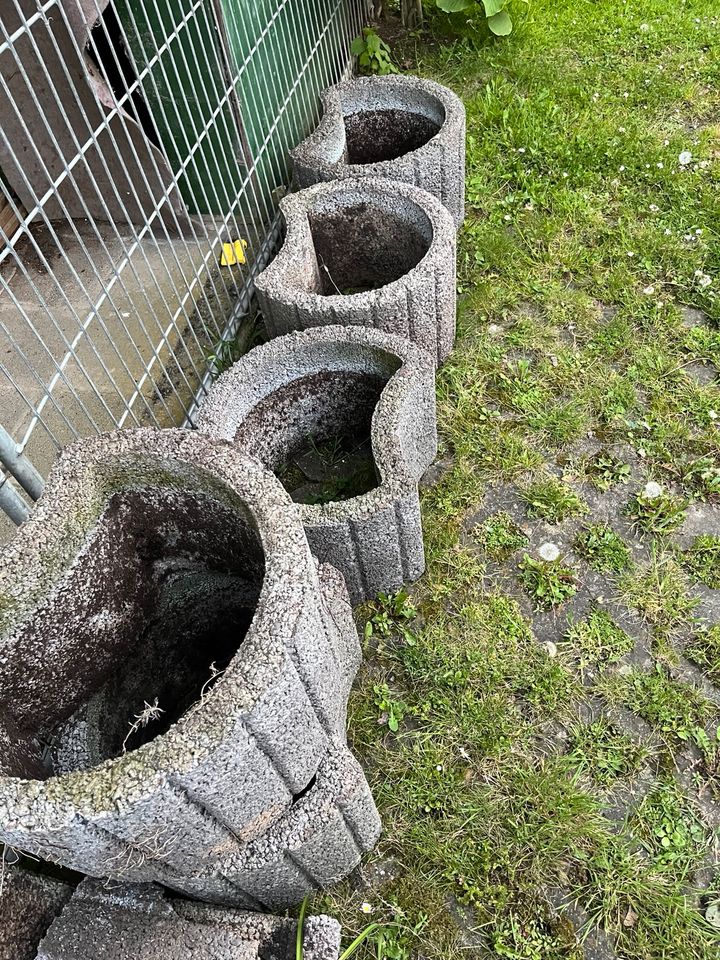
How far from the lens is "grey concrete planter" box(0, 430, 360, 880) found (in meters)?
1.44

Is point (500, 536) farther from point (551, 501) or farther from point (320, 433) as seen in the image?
point (320, 433)

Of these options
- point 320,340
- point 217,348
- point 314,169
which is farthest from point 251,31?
point 320,340

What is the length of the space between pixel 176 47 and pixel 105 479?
2325 mm

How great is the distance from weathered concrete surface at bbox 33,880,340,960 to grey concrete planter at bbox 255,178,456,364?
6.40ft

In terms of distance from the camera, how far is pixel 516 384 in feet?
11.1

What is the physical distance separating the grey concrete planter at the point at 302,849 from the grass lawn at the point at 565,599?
18 cm

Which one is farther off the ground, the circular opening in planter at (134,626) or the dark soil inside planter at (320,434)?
the circular opening in planter at (134,626)

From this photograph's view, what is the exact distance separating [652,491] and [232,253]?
Answer: 2128 mm

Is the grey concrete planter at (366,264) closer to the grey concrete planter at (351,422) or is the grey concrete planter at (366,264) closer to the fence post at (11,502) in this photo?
the grey concrete planter at (351,422)

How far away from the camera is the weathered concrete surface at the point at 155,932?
5.78 ft

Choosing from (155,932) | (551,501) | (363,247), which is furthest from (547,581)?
Answer: (363,247)

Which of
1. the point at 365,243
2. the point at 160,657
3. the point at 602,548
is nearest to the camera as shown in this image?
the point at 160,657

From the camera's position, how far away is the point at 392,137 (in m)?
4.17

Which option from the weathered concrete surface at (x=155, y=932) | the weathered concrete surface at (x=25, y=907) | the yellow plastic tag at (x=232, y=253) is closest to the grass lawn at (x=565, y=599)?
the weathered concrete surface at (x=155, y=932)
